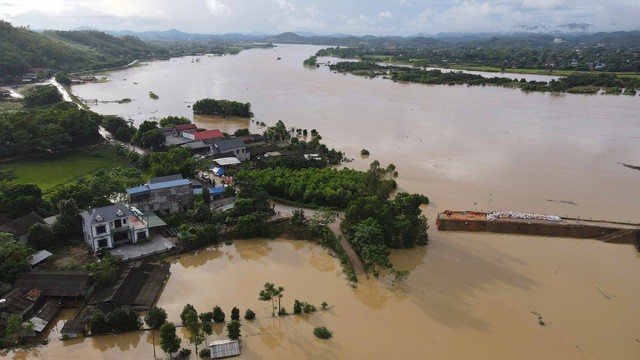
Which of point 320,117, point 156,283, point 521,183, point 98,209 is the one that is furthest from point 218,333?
point 320,117

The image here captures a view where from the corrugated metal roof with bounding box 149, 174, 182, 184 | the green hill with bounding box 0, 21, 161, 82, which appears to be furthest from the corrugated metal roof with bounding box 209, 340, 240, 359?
the green hill with bounding box 0, 21, 161, 82

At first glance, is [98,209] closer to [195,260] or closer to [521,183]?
[195,260]

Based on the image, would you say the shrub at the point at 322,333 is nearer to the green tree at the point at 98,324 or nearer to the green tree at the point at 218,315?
the green tree at the point at 218,315

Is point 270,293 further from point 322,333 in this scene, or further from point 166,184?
point 166,184

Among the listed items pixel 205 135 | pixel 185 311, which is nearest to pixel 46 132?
pixel 205 135

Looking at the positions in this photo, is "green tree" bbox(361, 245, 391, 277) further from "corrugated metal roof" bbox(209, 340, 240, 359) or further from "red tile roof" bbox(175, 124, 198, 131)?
"red tile roof" bbox(175, 124, 198, 131)

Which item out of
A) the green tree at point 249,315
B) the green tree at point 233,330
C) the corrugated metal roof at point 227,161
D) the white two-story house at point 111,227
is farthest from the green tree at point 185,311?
the corrugated metal roof at point 227,161
